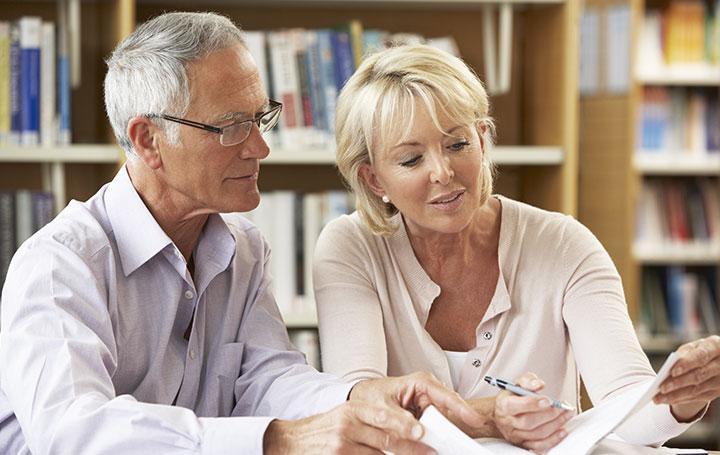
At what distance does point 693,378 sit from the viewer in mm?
1340

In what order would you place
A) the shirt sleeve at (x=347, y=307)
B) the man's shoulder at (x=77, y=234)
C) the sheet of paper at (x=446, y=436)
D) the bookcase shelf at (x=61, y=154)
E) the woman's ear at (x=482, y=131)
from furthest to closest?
the bookcase shelf at (x=61, y=154)
the woman's ear at (x=482, y=131)
the shirt sleeve at (x=347, y=307)
the man's shoulder at (x=77, y=234)
the sheet of paper at (x=446, y=436)

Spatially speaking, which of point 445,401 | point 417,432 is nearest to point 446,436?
point 417,432

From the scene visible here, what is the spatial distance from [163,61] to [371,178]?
480 mm

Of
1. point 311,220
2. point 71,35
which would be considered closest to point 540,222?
point 311,220

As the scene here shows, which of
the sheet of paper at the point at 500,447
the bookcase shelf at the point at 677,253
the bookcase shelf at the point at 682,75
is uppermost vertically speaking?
the bookcase shelf at the point at 682,75

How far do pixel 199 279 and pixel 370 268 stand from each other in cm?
33

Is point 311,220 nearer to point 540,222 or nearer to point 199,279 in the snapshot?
point 540,222

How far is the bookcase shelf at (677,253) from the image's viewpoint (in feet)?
12.3

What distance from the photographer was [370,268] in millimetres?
1800

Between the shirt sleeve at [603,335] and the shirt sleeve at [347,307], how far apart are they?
1.02ft

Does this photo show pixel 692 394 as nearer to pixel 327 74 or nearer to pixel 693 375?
pixel 693 375

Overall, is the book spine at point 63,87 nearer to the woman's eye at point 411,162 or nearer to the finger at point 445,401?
the woman's eye at point 411,162

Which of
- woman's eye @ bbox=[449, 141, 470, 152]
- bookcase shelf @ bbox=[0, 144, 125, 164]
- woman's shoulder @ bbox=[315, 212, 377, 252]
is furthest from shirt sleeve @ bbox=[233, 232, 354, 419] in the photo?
bookcase shelf @ bbox=[0, 144, 125, 164]

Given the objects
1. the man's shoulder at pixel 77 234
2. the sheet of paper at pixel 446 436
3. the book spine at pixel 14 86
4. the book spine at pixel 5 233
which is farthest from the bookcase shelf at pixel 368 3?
the sheet of paper at pixel 446 436
